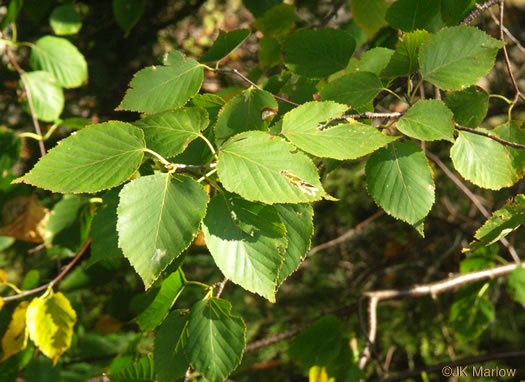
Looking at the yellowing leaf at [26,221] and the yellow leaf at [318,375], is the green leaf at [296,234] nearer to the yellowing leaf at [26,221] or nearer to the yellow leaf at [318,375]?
the yellow leaf at [318,375]

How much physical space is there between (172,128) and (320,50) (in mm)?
337

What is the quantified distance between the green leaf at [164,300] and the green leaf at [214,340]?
87 millimetres

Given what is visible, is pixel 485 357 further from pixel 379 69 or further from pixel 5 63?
pixel 5 63

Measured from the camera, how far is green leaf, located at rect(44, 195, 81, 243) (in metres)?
1.31

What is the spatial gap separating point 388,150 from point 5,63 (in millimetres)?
2065

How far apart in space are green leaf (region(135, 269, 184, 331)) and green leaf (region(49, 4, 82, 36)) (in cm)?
127

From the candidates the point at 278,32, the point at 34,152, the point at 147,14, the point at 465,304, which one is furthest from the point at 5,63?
the point at 465,304

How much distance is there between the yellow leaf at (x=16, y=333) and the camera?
1.16 metres

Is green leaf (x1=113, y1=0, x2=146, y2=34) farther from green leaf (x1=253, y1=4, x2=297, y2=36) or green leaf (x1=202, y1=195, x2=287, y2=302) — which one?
green leaf (x1=202, y1=195, x2=287, y2=302)

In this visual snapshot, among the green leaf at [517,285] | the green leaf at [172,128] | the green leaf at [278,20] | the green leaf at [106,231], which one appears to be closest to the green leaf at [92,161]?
the green leaf at [172,128]

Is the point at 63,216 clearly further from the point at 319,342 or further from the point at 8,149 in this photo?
the point at 319,342

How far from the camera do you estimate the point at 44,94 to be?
1.58 metres

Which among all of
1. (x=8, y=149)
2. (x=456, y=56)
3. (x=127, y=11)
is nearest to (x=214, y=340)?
(x=456, y=56)

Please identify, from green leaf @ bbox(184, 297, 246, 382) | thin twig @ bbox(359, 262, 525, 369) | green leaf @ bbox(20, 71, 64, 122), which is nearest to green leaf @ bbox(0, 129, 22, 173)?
green leaf @ bbox(20, 71, 64, 122)
